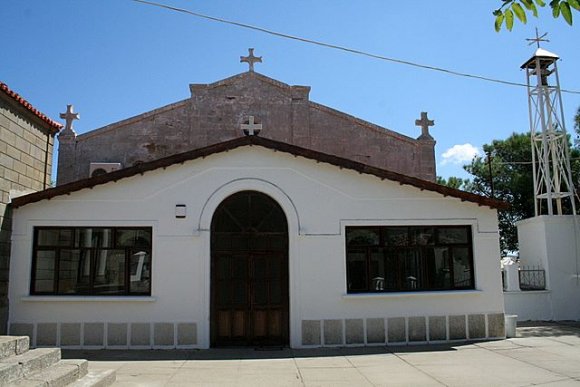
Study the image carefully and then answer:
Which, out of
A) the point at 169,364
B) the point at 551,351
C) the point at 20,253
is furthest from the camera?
the point at 20,253

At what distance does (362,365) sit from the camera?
30.5 feet

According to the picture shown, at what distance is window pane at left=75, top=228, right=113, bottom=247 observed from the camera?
443 inches

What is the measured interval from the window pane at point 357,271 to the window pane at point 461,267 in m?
2.18

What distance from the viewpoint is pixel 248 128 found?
494 inches

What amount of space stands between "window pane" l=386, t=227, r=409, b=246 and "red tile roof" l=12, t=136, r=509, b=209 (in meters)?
1.07

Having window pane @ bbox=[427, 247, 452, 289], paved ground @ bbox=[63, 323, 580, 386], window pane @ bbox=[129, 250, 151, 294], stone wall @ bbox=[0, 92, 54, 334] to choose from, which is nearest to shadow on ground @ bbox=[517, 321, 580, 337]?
paved ground @ bbox=[63, 323, 580, 386]

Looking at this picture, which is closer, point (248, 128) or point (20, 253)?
point (20, 253)

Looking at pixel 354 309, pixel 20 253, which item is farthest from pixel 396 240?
pixel 20 253

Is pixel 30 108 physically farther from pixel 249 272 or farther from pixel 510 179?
pixel 510 179

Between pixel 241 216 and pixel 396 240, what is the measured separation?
3611 millimetres

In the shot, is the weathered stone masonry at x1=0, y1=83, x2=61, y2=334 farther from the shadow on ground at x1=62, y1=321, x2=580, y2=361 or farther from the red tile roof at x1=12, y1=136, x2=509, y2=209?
the shadow on ground at x1=62, y1=321, x2=580, y2=361

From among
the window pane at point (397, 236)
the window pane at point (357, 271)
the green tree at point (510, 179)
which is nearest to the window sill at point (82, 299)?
the window pane at point (357, 271)

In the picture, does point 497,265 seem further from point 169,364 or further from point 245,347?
point 169,364

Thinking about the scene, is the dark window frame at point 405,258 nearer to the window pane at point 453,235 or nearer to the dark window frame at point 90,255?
the window pane at point 453,235
